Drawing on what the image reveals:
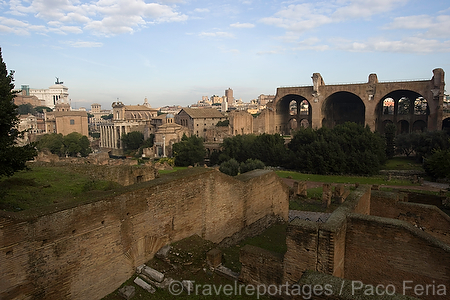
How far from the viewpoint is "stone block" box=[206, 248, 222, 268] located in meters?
7.03

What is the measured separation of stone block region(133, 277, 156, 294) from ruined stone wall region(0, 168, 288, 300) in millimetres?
247

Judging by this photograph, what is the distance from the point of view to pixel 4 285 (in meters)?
4.75

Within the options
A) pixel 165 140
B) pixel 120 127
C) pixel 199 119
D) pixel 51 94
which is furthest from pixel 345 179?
pixel 51 94

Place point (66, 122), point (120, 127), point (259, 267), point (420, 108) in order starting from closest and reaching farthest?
point (259, 267)
point (420, 108)
point (120, 127)
point (66, 122)

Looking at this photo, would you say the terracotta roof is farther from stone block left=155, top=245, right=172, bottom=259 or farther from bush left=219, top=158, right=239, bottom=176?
stone block left=155, top=245, right=172, bottom=259

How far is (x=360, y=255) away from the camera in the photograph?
6020 mm

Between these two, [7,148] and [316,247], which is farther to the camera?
[7,148]

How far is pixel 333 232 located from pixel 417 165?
92.1ft

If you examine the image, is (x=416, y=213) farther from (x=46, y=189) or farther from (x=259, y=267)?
(x=46, y=189)

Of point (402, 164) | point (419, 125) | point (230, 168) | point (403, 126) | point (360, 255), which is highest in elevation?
point (419, 125)

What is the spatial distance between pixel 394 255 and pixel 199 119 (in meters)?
49.1

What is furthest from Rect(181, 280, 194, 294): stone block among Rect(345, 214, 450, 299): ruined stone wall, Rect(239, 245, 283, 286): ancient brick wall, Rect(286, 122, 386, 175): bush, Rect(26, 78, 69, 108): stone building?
Rect(26, 78, 69, 108): stone building

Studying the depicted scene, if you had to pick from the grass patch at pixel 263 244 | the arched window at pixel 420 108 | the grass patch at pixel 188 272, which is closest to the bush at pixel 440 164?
the grass patch at pixel 263 244

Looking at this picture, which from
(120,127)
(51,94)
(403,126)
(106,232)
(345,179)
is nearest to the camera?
(106,232)
